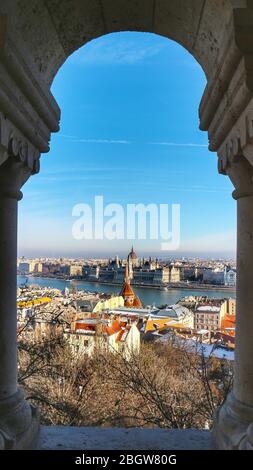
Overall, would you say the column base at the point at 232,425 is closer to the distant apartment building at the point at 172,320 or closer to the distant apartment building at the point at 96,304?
the distant apartment building at the point at 96,304

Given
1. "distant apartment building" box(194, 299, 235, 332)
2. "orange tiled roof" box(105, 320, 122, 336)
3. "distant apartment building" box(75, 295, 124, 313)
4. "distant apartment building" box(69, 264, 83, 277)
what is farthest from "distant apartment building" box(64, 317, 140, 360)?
"distant apartment building" box(69, 264, 83, 277)

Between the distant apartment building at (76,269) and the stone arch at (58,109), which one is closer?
the stone arch at (58,109)

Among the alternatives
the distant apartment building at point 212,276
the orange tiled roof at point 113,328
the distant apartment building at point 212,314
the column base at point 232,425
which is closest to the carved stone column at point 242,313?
the column base at point 232,425

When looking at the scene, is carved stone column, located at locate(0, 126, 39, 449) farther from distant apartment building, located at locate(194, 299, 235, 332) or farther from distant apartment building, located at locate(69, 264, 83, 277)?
distant apartment building, located at locate(69, 264, 83, 277)

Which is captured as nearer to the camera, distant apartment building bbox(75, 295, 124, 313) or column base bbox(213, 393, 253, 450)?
column base bbox(213, 393, 253, 450)

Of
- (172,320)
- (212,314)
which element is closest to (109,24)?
(212,314)

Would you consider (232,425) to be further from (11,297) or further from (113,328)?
(113,328)
